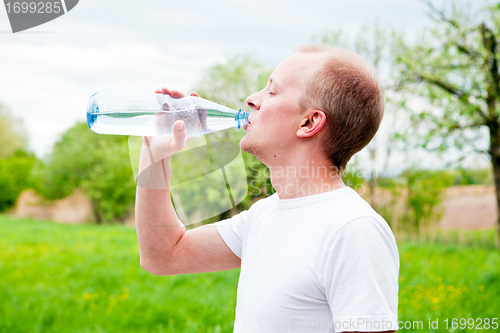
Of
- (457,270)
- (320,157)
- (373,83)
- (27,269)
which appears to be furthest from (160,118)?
(27,269)

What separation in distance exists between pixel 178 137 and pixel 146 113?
41cm

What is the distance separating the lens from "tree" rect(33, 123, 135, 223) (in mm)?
18594

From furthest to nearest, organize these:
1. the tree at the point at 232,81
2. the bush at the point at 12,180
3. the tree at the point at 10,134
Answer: the tree at the point at 10,134
the bush at the point at 12,180
the tree at the point at 232,81

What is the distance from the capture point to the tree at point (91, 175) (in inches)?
732

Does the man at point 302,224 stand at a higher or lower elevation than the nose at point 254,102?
lower

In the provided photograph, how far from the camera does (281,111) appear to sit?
4.05ft

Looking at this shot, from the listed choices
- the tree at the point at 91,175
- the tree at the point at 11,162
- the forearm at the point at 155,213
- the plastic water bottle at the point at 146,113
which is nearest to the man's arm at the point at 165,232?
the forearm at the point at 155,213

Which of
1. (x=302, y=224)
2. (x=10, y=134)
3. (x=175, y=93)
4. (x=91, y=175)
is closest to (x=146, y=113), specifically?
(x=175, y=93)

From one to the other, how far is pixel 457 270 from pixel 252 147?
5516 millimetres

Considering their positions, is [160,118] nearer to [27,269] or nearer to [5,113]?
[27,269]

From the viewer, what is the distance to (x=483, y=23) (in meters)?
6.24

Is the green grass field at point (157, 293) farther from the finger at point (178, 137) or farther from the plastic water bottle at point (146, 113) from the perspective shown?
the finger at point (178, 137)

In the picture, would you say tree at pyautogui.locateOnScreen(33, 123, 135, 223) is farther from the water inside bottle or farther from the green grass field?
the water inside bottle

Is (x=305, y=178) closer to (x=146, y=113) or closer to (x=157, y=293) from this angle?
(x=146, y=113)
